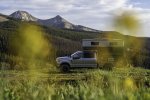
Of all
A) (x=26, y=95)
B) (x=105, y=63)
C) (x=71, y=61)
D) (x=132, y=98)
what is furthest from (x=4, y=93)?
(x=105, y=63)

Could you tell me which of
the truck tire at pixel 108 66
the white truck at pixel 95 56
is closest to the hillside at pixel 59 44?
the white truck at pixel 95 56

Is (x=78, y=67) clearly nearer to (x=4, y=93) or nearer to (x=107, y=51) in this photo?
(x=107, y=51)

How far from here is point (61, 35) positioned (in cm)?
16312

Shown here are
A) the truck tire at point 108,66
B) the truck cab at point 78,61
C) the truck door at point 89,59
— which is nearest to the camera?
the truck cab at point 78,61

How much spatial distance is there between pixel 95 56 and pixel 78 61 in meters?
1.77

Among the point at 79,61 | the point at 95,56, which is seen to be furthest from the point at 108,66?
the point at 79,61

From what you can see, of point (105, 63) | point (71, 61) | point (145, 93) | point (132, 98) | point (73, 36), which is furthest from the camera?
point (73, 36)

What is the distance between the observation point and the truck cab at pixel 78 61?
37.6 meters

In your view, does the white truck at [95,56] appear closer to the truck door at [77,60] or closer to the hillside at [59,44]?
the truck door at [77,60]

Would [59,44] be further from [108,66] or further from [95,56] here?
[95,56]

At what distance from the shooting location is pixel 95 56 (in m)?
39.1

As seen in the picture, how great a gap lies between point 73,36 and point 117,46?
118m

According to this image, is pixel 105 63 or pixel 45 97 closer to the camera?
pixel 45 97

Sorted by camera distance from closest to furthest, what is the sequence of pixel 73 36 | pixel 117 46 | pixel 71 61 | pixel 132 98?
pixel 132 98 → pixel 71 61 → pixel 117 46 → pixel 73 36
